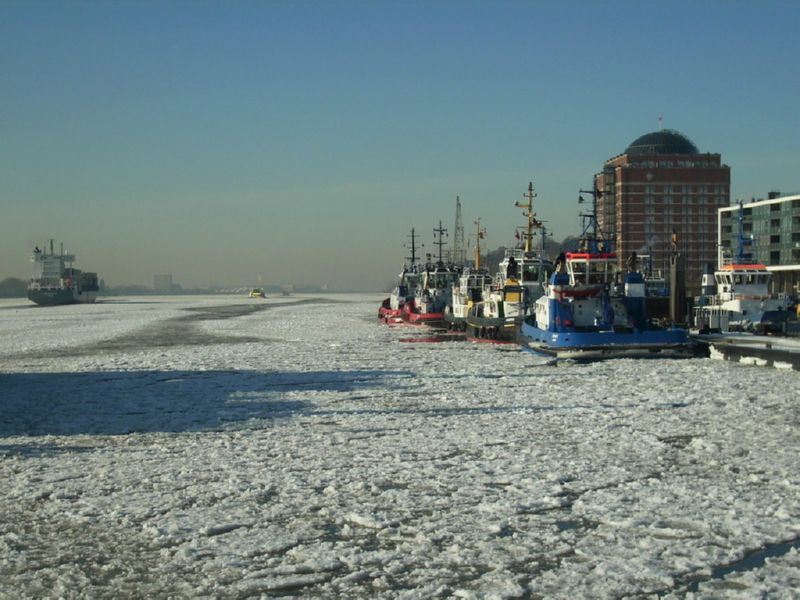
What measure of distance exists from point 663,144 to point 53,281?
102 m

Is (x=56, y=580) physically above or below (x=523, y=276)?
below

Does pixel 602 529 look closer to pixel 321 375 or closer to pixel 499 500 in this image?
pixel 499 500

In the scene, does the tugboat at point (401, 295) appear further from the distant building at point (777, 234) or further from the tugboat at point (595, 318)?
the distant building at point (777, 234)

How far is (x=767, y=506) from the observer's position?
8.52 m

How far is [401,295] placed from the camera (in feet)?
200

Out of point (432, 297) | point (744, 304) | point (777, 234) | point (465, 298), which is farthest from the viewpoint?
point (777, 234)

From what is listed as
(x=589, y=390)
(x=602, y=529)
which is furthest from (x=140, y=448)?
(x=589, y=390)

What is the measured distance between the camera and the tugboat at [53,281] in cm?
12812

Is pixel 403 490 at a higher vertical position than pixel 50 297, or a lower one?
lower

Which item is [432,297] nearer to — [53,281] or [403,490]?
[403,490]

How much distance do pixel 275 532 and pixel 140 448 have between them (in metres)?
4.83

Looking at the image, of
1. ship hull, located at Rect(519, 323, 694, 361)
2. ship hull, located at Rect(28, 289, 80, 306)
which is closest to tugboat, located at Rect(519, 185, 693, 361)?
ship hull, located at Rect(519, 323, 694, 361)

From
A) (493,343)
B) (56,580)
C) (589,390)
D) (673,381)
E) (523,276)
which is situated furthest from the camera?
(523,276)

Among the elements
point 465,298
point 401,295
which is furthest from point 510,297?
point 401,295
